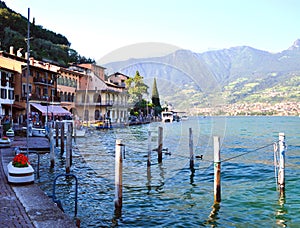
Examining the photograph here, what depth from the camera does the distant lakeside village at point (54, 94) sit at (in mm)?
53281

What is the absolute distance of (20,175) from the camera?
13.9 m

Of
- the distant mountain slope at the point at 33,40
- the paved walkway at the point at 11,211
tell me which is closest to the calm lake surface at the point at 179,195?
the paved walkway at the point at 11,211

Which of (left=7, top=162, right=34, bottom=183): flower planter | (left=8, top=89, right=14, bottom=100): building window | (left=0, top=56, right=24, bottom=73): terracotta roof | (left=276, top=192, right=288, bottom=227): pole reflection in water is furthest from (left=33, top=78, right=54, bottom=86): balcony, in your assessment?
(left=276, top=192, right=288, bottom=227): pole reflection in water

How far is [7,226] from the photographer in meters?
8.98

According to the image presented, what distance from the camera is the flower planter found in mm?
13828

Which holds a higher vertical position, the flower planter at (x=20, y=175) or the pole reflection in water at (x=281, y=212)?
the flower planter at (x=20, y=175)

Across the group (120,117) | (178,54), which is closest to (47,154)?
(178,54)

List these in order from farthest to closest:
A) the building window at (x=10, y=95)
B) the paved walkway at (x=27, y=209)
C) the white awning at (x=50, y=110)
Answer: the white awning at (x=50, y=110)
the building window at (x=10, y=95)
the paved walkway at (x=27, y=209)

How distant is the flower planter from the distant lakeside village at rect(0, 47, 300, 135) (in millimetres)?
26344

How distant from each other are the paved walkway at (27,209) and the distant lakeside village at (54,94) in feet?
91.1

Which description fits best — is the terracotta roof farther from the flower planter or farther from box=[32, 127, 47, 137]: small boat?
the flower planter

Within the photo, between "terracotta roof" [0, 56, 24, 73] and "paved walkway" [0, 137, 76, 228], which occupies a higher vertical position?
"terracotta roof" [0, 56, 24, 73]

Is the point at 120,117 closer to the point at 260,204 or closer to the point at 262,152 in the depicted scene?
the point at 262,152

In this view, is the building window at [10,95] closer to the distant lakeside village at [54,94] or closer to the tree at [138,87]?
the distant lakeside village at [54,94]
